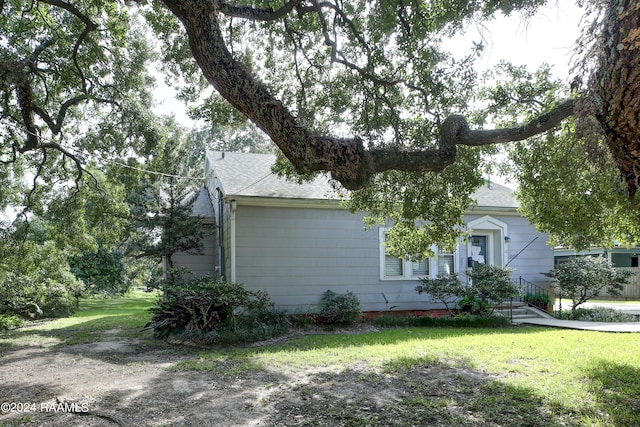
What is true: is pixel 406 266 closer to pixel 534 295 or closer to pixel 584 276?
pixel 534 295

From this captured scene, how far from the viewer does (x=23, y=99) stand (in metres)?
9.12

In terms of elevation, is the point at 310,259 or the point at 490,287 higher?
the point at 310,259

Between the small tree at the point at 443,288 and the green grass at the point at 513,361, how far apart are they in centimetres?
149

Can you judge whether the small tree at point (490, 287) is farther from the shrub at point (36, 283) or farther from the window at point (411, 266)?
the shrub at point (36, 283)

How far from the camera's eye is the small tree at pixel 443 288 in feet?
38.3

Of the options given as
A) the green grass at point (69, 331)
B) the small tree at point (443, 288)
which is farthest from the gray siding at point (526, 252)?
the green grass at point (69, 331)

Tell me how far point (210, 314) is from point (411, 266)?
6.22m

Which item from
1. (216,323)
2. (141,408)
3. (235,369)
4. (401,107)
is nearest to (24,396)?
(141,408)

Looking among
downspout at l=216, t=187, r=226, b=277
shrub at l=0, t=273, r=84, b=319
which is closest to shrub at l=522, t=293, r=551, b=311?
downspout at l=216, t=187, r=226, b=277

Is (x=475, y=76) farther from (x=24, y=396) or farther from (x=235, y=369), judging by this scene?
(x=24, y=396)

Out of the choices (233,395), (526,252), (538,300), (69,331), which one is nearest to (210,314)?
(233,395)

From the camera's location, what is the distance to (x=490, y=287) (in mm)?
11695

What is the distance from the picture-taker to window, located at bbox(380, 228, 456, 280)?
1255 cm

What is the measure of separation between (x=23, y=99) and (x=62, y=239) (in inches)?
218
